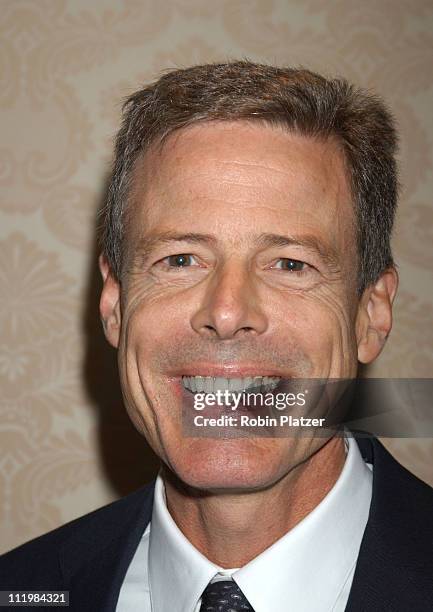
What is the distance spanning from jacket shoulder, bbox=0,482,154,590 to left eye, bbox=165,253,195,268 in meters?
0.43

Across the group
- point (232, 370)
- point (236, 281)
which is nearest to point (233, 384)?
point (232, 370)

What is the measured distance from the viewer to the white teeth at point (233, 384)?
44.4 inches

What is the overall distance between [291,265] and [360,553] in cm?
41

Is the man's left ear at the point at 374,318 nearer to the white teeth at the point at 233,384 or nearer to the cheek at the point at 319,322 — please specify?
the cheek at the point at 319,322

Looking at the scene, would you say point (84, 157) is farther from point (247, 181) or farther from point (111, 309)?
point (247, 181)

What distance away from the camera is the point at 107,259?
1399mm

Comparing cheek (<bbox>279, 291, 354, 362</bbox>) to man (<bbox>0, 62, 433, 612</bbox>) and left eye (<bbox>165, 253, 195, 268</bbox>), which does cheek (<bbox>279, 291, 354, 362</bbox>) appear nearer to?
man (<bbox>0, 62, 433, 612</bbox>)

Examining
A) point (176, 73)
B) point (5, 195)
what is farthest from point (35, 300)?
point (176, 73)

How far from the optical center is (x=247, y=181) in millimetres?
1138

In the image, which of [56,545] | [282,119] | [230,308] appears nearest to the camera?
[230,308]

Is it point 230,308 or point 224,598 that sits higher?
point 230,308

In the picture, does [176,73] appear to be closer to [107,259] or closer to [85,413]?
[107,259]

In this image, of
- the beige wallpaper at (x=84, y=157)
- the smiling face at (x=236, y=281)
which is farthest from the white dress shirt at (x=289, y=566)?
the beige wallpaper at (x=84, y=157)

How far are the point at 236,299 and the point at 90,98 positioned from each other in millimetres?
971
